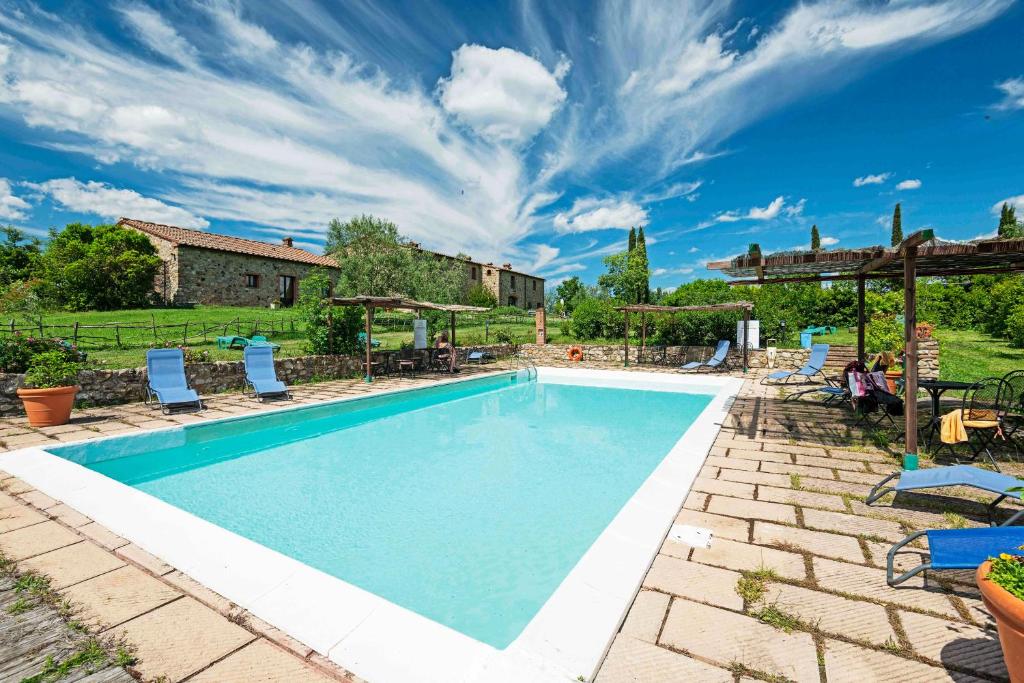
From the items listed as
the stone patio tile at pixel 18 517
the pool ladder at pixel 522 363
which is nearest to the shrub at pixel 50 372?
the stone patio tile at pixel 18 517

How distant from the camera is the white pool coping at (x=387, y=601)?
1.78 meters

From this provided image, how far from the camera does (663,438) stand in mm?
6984

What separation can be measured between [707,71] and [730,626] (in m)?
12.9

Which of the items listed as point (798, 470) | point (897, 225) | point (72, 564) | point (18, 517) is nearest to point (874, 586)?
point (798, 470)

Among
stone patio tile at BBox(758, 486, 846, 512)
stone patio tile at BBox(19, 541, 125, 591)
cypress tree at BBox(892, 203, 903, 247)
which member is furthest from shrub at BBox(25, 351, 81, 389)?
cypress tree at BBox(892, 203, 903, 247)

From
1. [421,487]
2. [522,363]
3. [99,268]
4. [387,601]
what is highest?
[99,268]

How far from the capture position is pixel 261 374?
862 cm

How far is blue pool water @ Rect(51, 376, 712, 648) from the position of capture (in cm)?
324

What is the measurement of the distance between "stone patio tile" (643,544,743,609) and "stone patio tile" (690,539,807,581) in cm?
9

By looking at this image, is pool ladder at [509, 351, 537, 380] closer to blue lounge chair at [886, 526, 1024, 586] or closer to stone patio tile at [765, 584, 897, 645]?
stone patio tile at [765, 584, 897, 645]

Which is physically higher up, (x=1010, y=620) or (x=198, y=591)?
(x=1010, y=620)

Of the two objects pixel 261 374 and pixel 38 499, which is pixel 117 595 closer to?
pixel 38 499

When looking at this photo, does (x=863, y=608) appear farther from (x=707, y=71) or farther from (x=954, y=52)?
(x=954, y=52)

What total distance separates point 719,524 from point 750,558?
1.57 feet
